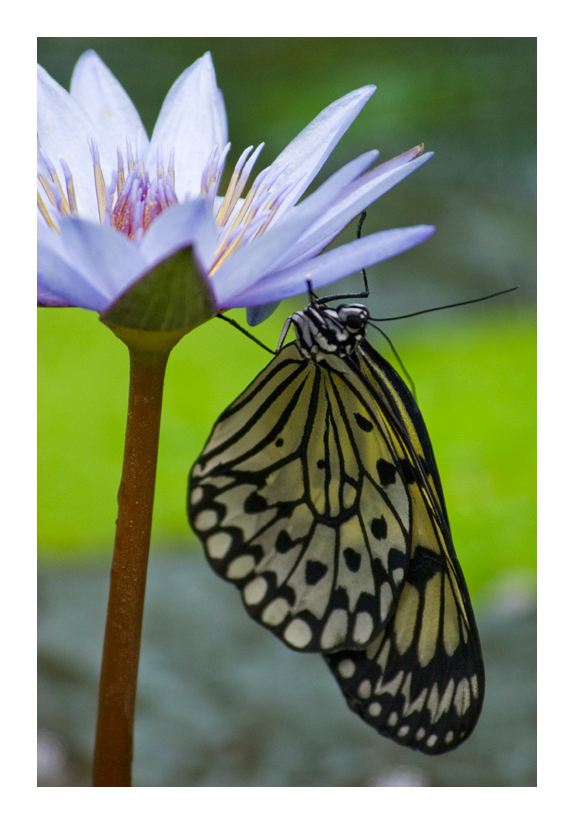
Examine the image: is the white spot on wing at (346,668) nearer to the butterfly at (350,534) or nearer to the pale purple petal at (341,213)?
the butterfly at (350,534)

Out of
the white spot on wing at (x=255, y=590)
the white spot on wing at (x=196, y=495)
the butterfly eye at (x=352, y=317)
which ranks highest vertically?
the butterfly eye at (x=352, y=317)

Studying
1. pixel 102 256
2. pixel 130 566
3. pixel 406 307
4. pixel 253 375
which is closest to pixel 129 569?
pixel 130 566

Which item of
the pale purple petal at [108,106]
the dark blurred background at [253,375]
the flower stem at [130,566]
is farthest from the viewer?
the dark blurred background at [253,375]

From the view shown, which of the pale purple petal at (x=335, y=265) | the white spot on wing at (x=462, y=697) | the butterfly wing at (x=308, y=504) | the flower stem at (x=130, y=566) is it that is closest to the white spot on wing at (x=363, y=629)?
the butterfly wing at (x=308, y=504)

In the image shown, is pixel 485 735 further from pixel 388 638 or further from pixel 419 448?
pixel 419 448

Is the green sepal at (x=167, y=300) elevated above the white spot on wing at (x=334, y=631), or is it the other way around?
the green sepal at (x=167, y=300)

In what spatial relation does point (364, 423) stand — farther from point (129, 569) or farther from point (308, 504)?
point (129, 569)

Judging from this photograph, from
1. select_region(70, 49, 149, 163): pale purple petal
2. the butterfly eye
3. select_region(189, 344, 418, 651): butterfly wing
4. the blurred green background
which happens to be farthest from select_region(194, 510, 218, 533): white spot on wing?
the blurred green background
